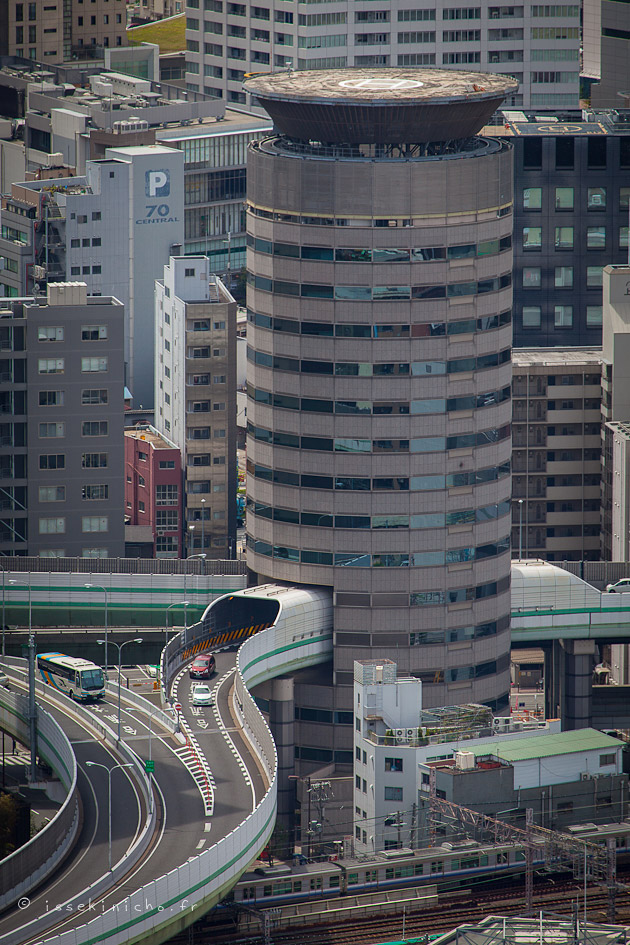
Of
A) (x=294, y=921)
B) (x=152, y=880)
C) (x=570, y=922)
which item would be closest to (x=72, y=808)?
(x=152, y=880)

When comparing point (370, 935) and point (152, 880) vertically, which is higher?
point (152, 880)

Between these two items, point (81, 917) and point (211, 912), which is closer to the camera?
point (81, 917)

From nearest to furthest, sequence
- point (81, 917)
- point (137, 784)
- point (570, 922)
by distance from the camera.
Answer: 1. point (81, 917)
2. point (570, 922)
3. point (137, 784)

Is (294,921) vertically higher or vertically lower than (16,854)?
lower

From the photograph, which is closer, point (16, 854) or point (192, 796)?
point (16, 854)

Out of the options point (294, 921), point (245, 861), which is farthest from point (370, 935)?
point (245, 861)

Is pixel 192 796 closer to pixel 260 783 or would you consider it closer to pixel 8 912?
pixel 260 783

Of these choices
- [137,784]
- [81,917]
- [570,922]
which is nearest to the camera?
[81,917]

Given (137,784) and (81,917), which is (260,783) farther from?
(81,917)
